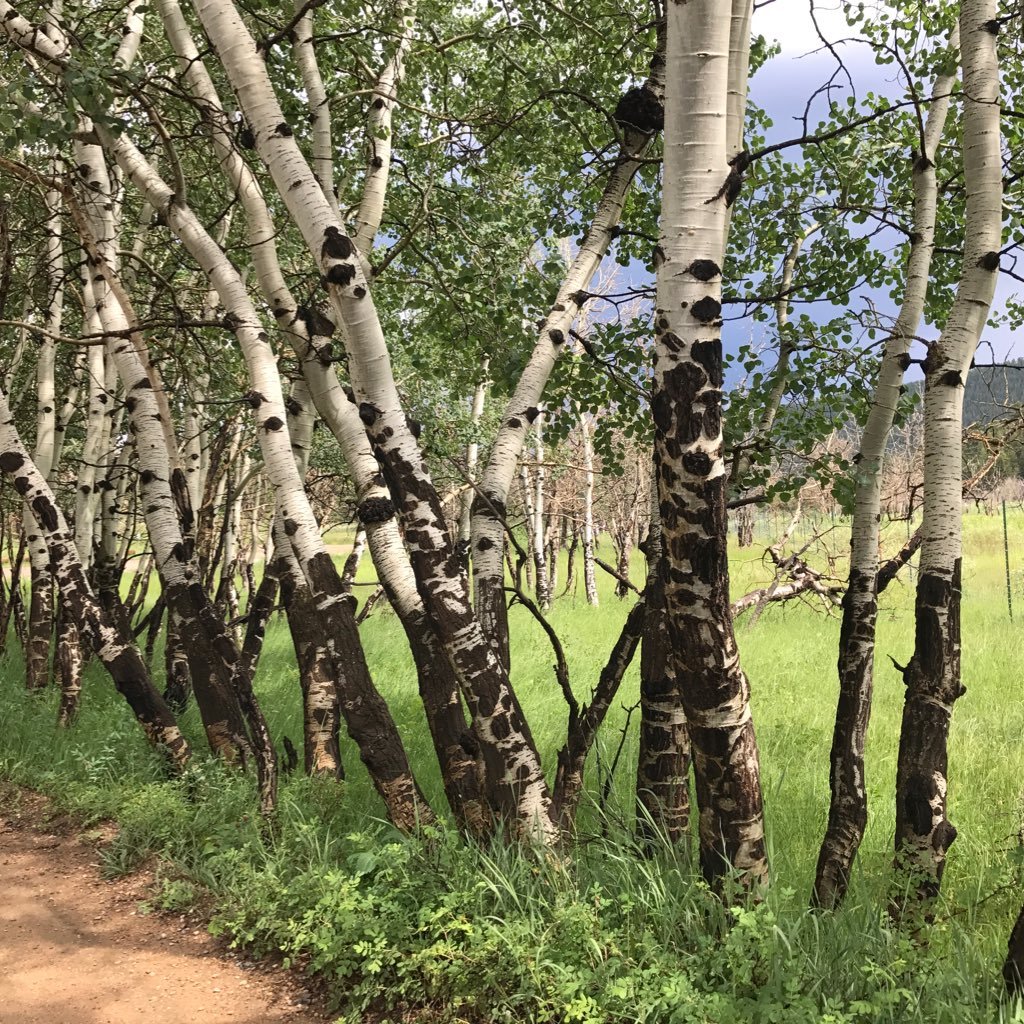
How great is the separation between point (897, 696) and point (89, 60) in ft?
33.5

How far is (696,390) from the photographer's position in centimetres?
272

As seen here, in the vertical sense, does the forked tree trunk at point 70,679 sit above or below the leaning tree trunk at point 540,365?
below

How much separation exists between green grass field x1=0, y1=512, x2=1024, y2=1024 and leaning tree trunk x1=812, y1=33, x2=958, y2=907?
234 millimetres

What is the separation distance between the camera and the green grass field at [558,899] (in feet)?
9.21

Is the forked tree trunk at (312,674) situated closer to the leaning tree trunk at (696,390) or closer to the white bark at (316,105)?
the white bark at (316,105)

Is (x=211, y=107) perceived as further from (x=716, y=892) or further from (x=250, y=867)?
(x=716, y=892)

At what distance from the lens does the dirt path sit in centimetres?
328

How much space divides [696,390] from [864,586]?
195cm

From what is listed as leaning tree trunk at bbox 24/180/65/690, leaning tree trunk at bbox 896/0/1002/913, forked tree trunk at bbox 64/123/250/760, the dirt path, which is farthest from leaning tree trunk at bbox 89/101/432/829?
leaning tree trunk at bbox 24/180/65/690

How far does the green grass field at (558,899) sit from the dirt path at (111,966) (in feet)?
0.57

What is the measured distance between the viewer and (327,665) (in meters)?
5.48

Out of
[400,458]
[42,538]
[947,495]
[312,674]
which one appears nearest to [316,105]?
[400,458]

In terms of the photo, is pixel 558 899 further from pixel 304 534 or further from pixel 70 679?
pixel 70 679

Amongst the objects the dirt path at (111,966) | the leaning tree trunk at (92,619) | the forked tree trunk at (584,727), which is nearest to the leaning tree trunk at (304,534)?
the forked tree trunk at (584,727)
